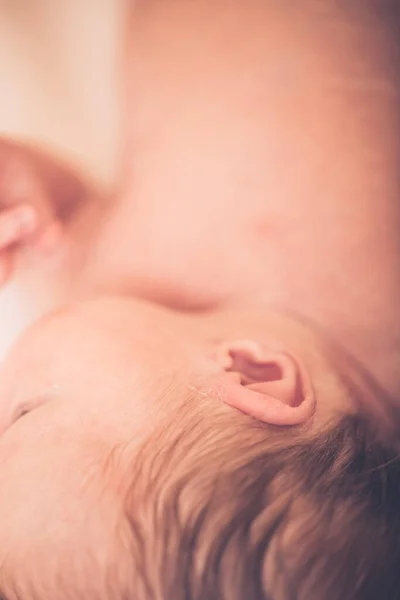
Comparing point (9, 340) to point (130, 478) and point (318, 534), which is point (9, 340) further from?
point (318, 534)

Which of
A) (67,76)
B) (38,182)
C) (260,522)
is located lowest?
(260,522)

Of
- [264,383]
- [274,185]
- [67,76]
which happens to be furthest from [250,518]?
[67,76]

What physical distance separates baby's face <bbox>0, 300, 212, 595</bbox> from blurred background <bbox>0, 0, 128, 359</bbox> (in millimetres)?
268

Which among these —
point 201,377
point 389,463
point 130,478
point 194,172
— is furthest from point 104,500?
point 194,172

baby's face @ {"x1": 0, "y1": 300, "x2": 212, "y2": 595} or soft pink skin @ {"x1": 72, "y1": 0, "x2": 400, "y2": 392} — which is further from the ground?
soft pink skin @ {"x1": 72, "y1": 0, "x2": 400, "y2": 392}

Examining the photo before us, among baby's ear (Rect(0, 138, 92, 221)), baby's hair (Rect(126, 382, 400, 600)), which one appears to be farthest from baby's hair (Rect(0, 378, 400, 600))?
baby's ear (Rect(0, 138, 92, 221))

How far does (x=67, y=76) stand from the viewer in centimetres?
89

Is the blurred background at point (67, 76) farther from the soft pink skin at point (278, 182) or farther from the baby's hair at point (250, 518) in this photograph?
the baby's hair at point (250, 518)

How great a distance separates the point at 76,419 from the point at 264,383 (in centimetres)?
19

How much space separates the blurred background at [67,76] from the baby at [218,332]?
44mm

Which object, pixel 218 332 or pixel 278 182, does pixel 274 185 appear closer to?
pixel 278 182

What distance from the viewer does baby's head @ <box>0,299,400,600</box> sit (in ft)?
1.61

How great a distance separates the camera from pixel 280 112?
770mm

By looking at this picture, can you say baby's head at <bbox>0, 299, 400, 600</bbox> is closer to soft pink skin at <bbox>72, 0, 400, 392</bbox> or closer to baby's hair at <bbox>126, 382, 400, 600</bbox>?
baby's hair at <bbox>126, 382, 400, 600</bbox>
